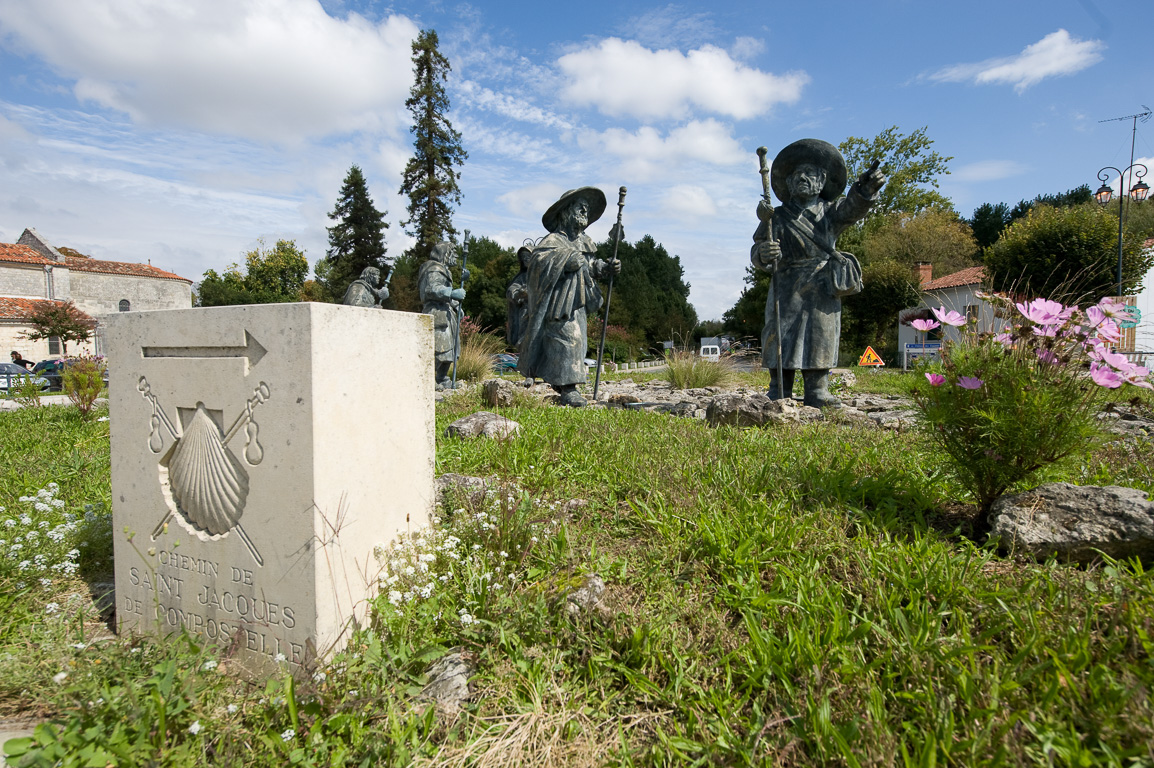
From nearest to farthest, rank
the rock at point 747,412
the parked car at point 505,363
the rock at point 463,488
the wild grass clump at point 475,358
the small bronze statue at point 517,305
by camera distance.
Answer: the rock at point 463,488
the rock at point 747,412
the small bronze statue at point 517,305
the wild grass clump at point 475,358
the parked car at point 505,363

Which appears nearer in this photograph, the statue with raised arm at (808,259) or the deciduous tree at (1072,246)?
the statue with raised arm at (808,259)

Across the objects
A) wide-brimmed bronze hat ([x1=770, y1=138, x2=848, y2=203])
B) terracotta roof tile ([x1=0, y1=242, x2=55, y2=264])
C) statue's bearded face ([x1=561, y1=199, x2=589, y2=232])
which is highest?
terracotta roof tile ([x1=0, y1=242, x2=55, y2=264])

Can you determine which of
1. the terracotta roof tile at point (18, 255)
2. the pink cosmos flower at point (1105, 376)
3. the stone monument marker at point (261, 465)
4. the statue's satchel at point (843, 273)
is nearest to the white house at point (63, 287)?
the terracotta roof tile at point (18, 255)

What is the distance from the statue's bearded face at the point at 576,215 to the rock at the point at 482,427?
3.47 metres

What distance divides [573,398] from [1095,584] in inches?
217

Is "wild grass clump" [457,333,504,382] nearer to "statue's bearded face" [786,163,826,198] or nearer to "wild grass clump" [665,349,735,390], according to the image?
"wild grass clump" [665,349,735,390]

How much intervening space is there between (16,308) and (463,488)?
36.3 metres

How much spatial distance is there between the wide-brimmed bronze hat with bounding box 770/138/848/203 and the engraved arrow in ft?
19.4

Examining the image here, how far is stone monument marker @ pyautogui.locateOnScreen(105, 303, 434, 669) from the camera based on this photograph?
6.52 ft

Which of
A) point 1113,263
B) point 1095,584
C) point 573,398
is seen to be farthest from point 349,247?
point 1095,584

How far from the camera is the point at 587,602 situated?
2.12 m

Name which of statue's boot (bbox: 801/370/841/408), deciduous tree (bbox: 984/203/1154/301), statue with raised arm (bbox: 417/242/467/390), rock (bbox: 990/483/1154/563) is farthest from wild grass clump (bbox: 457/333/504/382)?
deciduous tree (bbox: 984/203/1154/301)

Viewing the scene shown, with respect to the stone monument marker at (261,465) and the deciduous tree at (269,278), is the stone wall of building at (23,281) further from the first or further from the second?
the stone monument marker at (261,465)

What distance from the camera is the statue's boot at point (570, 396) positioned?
23.3 ft
